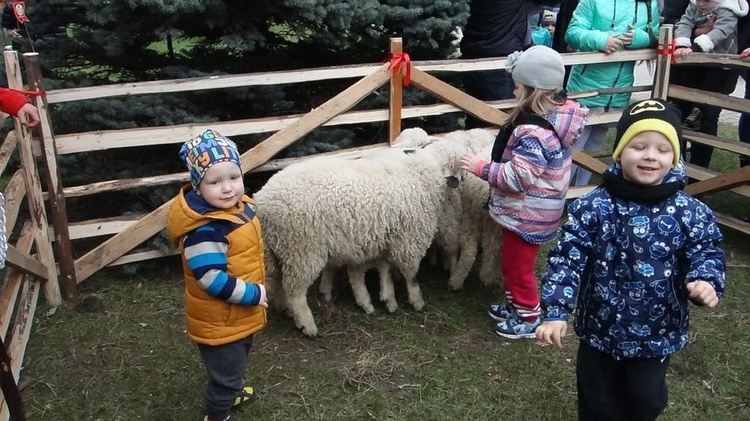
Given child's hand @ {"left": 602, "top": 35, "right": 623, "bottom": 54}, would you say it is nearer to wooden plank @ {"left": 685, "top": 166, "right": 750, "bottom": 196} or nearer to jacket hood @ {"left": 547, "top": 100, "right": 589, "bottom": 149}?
wooden plank @ {"left": 685, "top": 166, "right": 750, "bottom": 196}

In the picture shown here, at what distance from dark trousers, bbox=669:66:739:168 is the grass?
1.89 m

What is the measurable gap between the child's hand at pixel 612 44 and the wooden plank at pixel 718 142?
116 cm

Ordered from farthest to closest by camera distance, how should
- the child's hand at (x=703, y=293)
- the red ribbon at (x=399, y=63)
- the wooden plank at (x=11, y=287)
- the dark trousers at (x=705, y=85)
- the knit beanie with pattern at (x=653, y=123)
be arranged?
the dark trousers at (x=705, y=85) → the red ribbon at (x=399, y=63) → the wooden plank at (x=11, y=287) → the knit beanie with pattern at (x=653, y=123) → the child's hand at (x=703, y=293)

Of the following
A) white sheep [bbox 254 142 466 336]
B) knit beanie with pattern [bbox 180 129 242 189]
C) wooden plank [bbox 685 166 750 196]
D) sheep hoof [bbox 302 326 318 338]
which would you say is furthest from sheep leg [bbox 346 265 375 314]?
wooden plank [bbox 685 166 750 196]

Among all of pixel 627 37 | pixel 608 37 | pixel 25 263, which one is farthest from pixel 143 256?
pixel 627 37

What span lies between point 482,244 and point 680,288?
2160mm

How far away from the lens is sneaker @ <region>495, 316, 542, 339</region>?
4035mm

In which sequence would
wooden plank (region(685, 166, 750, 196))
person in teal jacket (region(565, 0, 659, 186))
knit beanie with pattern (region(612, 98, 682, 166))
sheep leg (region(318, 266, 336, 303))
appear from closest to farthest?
knit beanie with pattern (region(612, 98, 682, 166)), sheep leg (region(318, 266, 336, 303)), wooden plank (region(685, 166, 750, 196)), person in teal jacket (region(565, 0, 659, 186))

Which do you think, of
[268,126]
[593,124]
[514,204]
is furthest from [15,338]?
[593,124]

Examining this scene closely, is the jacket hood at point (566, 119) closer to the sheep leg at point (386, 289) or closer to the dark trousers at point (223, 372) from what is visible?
the sheep leg at point (386, 289)

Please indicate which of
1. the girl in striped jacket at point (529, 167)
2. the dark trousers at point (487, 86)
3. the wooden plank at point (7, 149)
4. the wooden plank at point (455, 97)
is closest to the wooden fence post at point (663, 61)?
the dark trousers at point (487, 86)

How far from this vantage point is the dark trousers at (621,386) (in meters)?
2.58

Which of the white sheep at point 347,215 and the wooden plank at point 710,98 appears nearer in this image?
the white sheep at point 347,215

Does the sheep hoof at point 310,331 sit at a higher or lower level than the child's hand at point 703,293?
lower
